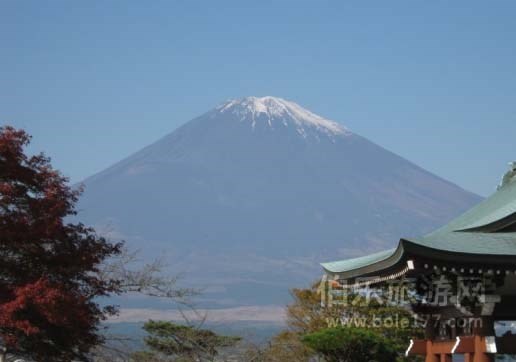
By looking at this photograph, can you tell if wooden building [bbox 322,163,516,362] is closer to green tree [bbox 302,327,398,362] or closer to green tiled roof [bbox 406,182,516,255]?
green tiled roof [bbox 406,182,516,255]

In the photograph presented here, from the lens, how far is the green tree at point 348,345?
20.4 metres

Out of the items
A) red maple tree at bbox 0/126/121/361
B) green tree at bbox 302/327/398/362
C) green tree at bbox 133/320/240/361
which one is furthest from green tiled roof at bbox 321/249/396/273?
green tree at bbox 133/320/240/361

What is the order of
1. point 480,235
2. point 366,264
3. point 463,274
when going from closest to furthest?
point 463,274 → point 480,235 → point 366,264

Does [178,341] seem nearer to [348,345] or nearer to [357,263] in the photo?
[348,345]

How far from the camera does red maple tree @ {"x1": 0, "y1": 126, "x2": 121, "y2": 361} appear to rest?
13.1m

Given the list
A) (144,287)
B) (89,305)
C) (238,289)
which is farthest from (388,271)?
(238,289)

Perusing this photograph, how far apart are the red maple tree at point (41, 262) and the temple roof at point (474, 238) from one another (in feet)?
11.4

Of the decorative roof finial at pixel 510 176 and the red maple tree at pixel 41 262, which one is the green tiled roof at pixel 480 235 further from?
the red maple tree at pixel 41 262

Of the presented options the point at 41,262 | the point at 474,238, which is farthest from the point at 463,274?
the point at 41,262

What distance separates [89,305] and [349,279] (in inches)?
143

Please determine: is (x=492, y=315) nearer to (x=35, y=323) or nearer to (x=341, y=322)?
(x=35, y=323)

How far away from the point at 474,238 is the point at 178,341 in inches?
456

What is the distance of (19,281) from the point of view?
13641 millimetres

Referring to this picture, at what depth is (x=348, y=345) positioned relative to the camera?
67.3 feet
